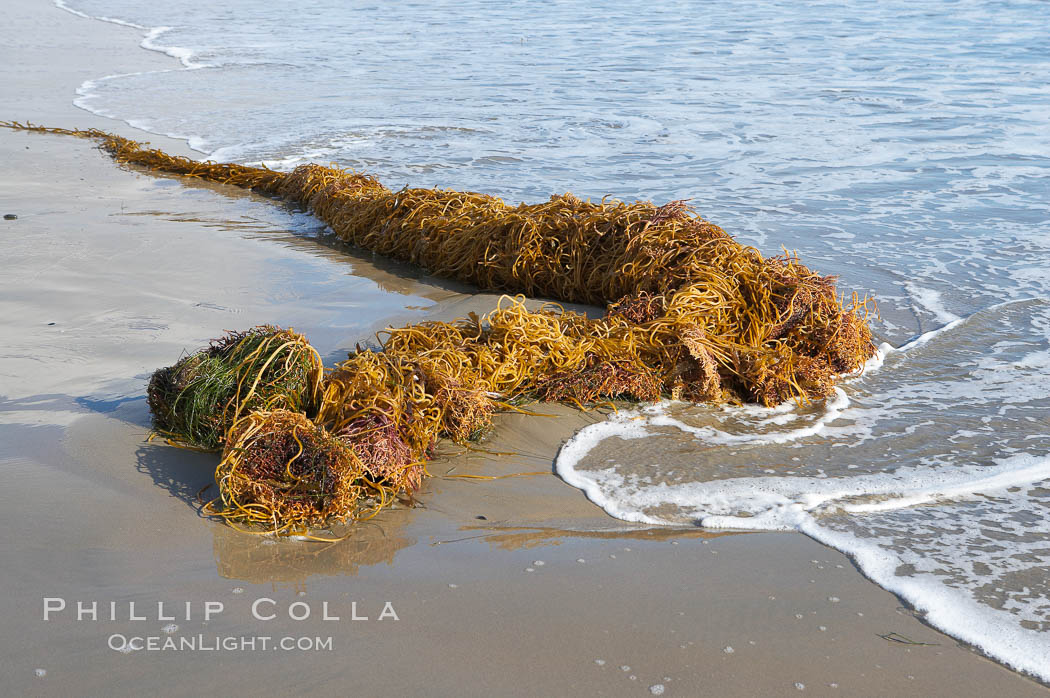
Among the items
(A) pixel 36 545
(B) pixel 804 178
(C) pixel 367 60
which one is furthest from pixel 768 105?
(A) pixel 36 545

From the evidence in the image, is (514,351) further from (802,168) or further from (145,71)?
(145,71)

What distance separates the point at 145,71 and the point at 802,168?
34.5 ft

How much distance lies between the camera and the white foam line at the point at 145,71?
9.61 meters

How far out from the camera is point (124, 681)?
2.07 metres

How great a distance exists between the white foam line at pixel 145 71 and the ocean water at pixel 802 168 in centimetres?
9

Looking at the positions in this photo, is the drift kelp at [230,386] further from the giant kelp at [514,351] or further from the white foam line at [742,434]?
the white foam line at [742,434]

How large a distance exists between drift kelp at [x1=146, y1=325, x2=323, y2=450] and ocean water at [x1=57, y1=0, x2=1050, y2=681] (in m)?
1.02

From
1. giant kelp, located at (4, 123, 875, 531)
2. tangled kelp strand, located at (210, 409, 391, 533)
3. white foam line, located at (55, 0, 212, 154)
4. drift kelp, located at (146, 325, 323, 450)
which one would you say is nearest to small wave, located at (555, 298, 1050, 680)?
giant kelp, located at (4, 123, 875, 531)

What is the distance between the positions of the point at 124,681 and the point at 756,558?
1.79 meters

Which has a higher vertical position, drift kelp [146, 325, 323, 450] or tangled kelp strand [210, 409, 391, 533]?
drift kelp [146, 325, 323, 450]

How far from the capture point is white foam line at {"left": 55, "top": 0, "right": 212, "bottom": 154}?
9.61 meters

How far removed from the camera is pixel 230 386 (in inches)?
122

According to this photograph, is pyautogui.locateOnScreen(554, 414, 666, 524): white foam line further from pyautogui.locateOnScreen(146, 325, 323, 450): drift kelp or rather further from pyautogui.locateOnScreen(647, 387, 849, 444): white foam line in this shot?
pyautogui.locateOnScreen(146, 325, 323, 450): drift kelp

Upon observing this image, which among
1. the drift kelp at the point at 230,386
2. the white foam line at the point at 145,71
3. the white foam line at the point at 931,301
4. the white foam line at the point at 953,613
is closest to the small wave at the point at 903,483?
the white foam line at the point at 953,613
